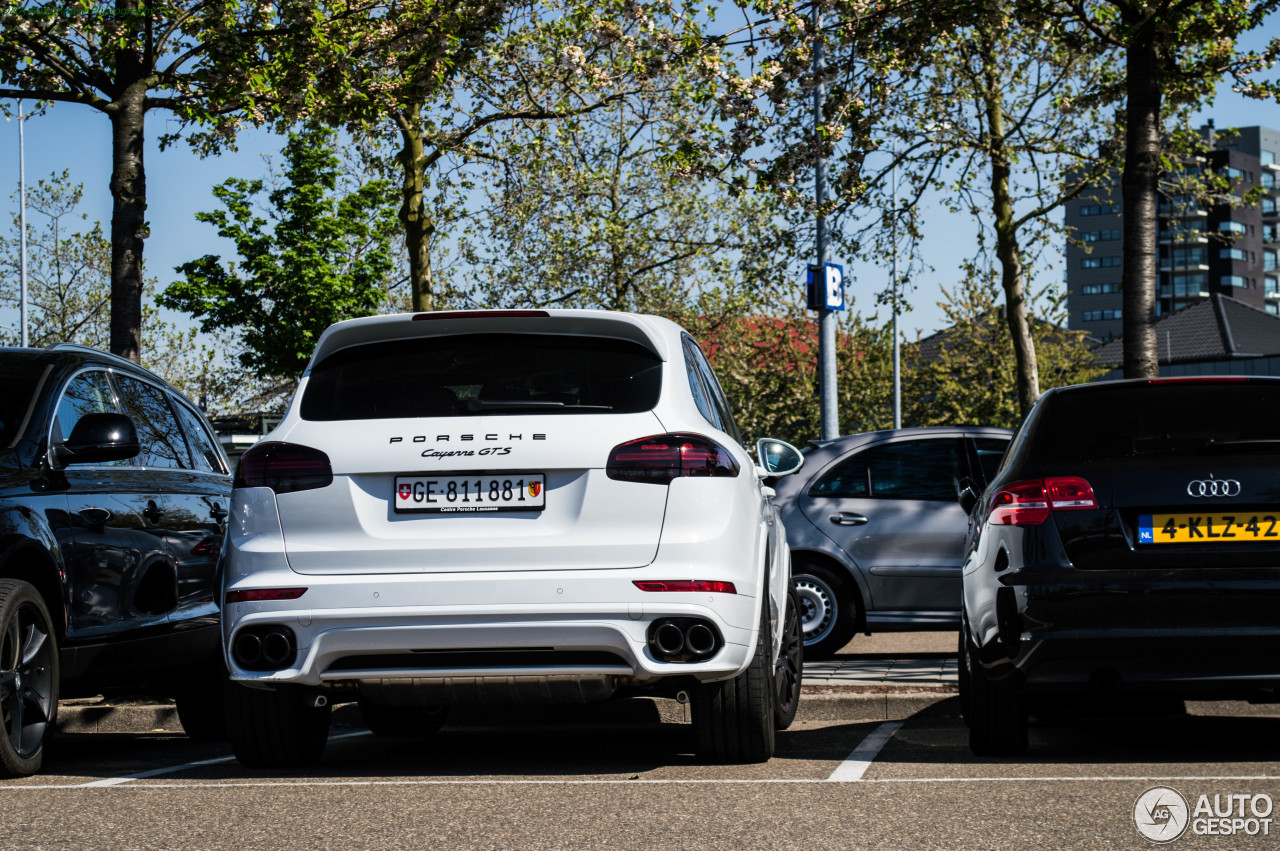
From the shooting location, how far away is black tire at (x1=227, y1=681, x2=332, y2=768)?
6.34m

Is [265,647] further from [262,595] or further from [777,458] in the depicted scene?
[777,458]

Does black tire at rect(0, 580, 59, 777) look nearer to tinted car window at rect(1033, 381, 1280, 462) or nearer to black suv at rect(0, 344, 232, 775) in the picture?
black suv at rect(0, 344, 232, 775)

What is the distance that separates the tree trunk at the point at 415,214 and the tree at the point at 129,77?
5.99 metres

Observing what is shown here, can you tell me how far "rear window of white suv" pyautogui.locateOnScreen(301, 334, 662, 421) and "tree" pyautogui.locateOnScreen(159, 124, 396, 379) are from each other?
136ft

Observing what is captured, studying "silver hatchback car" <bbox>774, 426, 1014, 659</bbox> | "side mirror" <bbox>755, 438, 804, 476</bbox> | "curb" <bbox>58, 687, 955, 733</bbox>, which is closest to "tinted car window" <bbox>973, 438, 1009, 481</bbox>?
"silver hatchback car" <bbox>774, 426, 1014, 659</bbox>

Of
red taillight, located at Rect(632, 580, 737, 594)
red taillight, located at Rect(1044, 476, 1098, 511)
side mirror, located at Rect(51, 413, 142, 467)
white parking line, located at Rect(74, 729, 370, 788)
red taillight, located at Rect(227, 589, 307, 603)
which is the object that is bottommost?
white parking line, located at Rect(74, 729, 370, 788)

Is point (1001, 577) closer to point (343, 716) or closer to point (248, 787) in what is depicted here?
point (248, 787)

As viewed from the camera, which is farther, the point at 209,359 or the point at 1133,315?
the point at 209,359

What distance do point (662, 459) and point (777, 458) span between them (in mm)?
1714

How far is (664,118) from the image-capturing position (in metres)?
24.4

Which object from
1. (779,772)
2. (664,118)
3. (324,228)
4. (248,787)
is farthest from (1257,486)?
(324,228)

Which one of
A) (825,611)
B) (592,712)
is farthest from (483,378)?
(825,611)

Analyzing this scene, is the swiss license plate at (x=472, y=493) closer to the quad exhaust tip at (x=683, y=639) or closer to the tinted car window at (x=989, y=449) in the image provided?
the quad exhaust tip at (x=683, y=639)

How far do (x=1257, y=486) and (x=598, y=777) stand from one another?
2653mm
